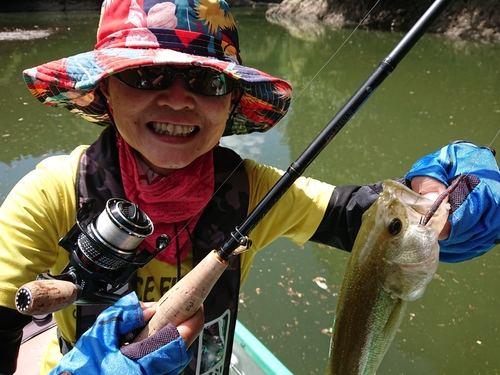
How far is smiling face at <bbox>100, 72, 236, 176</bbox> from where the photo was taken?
1.38m

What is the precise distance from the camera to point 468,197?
4.48ft

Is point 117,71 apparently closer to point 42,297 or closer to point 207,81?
point 207,81

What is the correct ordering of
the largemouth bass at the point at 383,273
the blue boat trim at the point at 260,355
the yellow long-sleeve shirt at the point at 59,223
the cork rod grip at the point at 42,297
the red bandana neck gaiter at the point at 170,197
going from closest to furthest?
the cork rod grip at the point at 42,297 < the largemouth bass at the point at 383,273 < the yellow long-sleeve shirt at the point at 59,223 < the red bandana neck gaiter at the point at 170,197 < the blue boat trim at the point at 260,355

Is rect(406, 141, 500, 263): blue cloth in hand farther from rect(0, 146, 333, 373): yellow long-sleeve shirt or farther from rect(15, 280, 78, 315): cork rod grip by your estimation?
rect(15, 280, 78, 315): cork rod grip

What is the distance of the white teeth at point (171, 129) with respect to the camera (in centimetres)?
143

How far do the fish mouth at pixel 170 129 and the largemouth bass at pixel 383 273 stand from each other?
74 cm

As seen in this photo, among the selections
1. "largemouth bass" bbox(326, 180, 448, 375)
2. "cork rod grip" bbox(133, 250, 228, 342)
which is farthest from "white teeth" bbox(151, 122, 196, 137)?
"largemouth bass" bbox(326, 180, 448, 375)

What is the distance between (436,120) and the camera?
7.89 meters

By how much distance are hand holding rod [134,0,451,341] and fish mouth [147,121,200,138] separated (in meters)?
0.40

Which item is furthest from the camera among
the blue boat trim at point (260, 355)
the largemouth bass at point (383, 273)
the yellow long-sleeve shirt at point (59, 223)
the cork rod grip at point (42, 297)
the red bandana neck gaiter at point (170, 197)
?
the blue boat trim at point (260, 355)

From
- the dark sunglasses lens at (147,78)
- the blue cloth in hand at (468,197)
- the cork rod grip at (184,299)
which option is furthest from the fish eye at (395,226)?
the dark sunglasses lens at (147,78)

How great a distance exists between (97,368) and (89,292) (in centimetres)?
25

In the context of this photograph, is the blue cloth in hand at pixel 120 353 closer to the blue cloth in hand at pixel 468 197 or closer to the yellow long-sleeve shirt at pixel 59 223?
the yellow long-sleeve shirt at pixel 59 223

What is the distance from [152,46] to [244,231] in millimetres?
766
